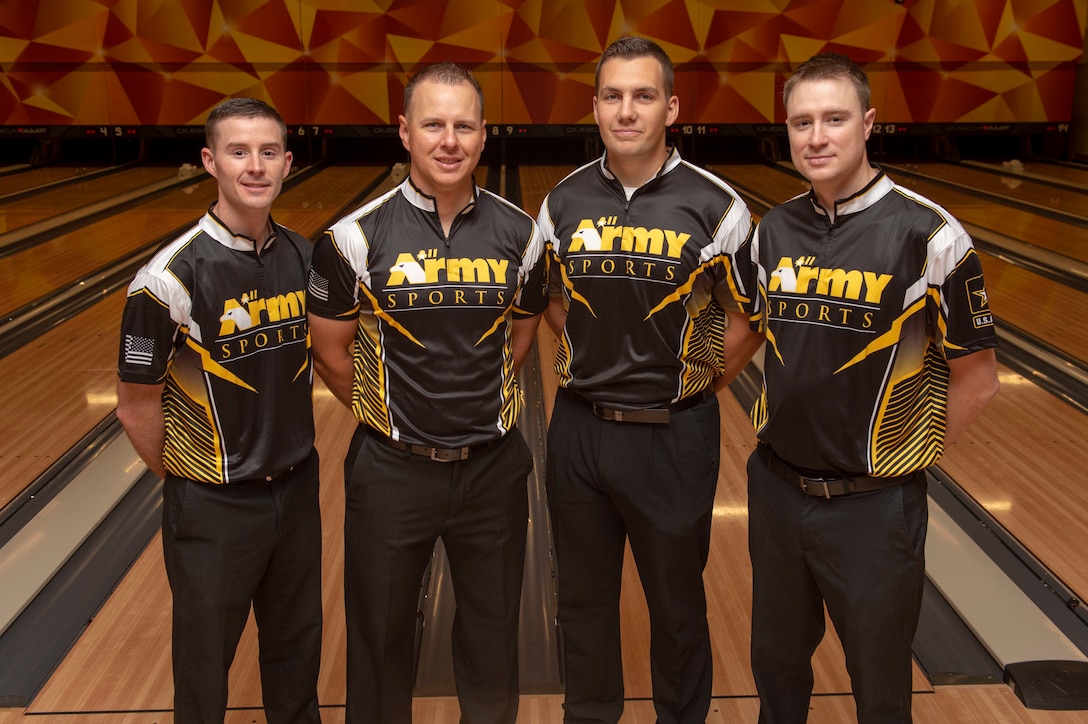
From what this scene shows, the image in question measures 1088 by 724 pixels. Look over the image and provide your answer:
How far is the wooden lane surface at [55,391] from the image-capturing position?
11.5 feet

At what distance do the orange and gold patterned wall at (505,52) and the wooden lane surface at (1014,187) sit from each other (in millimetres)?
872

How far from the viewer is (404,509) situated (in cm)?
204

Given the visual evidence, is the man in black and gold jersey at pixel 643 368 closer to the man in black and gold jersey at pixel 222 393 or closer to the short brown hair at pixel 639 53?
the short brown hair at pixel 639 53

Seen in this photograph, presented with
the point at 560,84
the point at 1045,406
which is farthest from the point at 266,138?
the point at 560,84

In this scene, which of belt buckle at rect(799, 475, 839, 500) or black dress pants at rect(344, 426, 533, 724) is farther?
black dress pants at rect(344, 426, 533, 724)

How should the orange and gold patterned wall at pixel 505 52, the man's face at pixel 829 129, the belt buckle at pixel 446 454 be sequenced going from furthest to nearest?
1. the orange and gold patterned wall at pixel 505 52
2. the belt buckle at pixel 446 454
3. the man's face at pixel 829 129

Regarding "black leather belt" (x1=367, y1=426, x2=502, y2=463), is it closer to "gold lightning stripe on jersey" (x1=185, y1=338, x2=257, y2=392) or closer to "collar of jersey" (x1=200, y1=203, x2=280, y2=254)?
"gold lightning stripe on jersey" (x1=185, y1=338, x2=257, y2=392)

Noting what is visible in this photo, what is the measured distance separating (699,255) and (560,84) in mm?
8447

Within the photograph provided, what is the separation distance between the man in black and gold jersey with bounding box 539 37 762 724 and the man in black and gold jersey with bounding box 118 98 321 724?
1.92 feet

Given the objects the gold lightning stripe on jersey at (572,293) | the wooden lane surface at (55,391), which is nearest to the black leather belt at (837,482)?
the gold lightning stripe on jersey at (572,293)

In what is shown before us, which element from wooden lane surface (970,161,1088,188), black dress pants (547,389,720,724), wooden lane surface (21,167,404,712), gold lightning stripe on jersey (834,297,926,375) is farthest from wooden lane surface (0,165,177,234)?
wooden lane surface (970,161,1088,188)

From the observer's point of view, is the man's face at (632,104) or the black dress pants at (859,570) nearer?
the black dress pants at (859,570)

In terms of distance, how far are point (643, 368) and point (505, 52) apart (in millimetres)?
8577

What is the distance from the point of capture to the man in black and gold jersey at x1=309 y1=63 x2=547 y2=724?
78.5 inches
